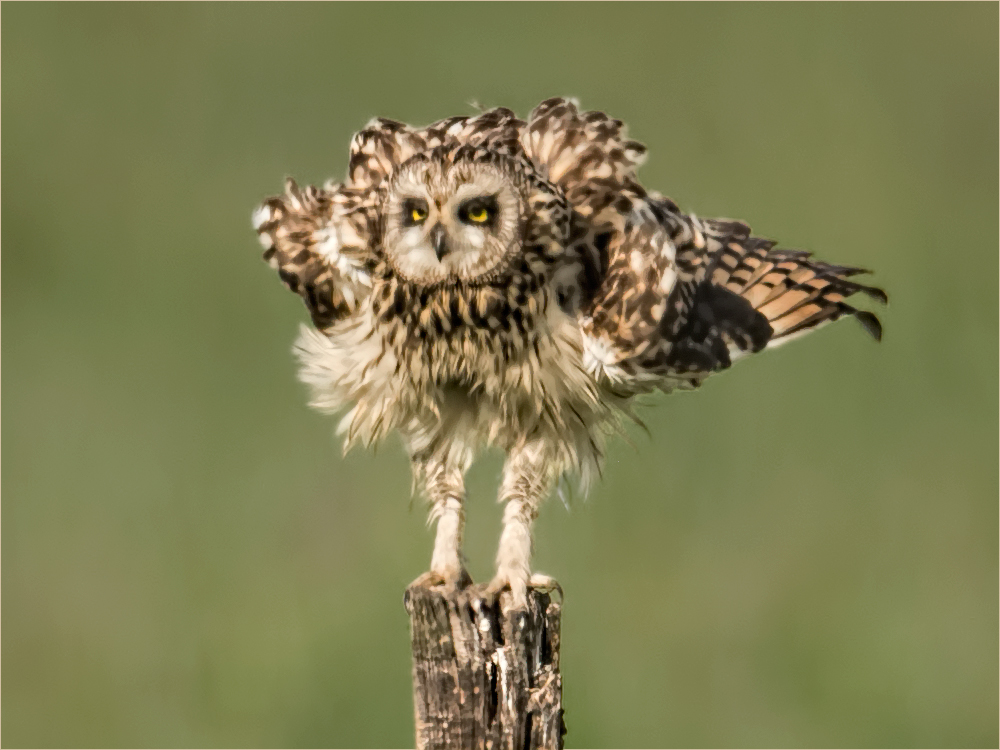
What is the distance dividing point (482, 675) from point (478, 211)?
1.16 metres

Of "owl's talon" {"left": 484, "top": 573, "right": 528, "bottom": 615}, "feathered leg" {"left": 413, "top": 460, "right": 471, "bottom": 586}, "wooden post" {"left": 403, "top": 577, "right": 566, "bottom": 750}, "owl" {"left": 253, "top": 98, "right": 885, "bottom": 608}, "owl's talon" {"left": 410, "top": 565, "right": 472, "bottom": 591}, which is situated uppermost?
"owl" {"left": 253, "top": 98, "right": 885, "bottom": 608}

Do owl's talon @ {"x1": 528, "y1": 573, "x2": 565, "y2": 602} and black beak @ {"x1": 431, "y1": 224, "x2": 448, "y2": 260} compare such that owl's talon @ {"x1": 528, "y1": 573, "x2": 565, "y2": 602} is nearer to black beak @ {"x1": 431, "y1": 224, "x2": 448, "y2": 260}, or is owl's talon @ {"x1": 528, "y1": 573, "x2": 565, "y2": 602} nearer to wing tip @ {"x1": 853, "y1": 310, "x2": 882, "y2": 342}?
black beak @ {"x1": 431, "y1": 224, "x2": 448, "y2": 260}

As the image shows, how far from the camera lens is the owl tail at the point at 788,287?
16.1 feet

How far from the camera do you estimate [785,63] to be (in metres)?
8.77

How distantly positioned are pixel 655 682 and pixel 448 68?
137 inches

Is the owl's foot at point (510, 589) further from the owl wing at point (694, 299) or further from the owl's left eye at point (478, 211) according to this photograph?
the owl's left eye at point (478, 211)

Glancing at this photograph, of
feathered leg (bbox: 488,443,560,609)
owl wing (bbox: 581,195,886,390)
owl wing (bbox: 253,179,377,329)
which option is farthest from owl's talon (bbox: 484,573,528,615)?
owl wing (bbox: 253,179,377,329)

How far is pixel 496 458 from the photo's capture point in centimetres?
485

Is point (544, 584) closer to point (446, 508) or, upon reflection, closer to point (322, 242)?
point (446, 508)

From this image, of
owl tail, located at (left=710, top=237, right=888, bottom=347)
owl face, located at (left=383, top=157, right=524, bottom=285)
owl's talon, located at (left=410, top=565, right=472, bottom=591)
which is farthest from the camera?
owl tail, located at (left=710, top=237, right=888, bottom=347)

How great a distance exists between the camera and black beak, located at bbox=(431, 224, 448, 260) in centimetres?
418

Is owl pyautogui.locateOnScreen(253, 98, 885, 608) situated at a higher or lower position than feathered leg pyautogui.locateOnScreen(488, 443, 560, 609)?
higher

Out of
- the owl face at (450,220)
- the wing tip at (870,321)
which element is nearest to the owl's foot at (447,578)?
the owl face at (450,220)

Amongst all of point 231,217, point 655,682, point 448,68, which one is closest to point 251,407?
point 231,217
